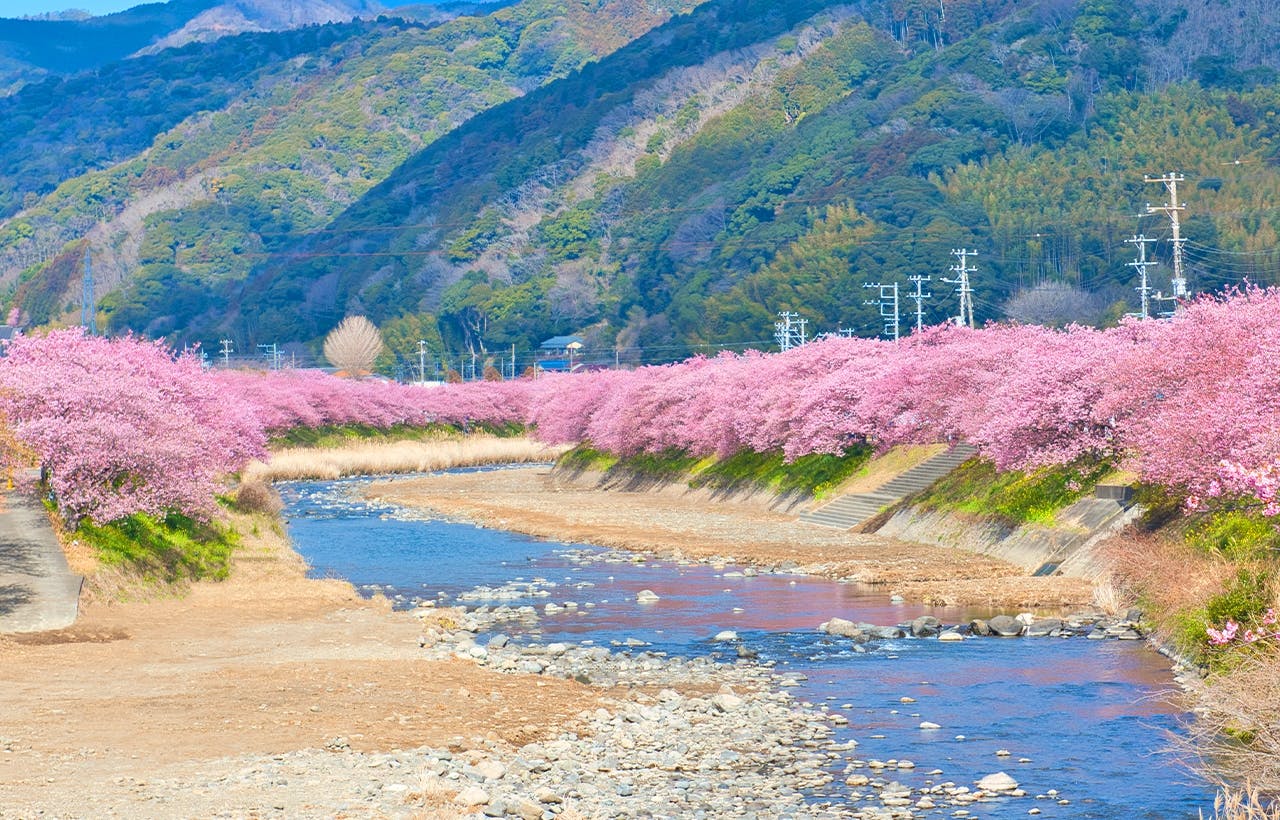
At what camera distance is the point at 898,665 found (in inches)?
1101

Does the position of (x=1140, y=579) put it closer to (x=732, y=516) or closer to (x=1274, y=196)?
(x=732, y=516)

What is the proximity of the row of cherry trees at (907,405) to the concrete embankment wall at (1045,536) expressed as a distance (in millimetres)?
1794

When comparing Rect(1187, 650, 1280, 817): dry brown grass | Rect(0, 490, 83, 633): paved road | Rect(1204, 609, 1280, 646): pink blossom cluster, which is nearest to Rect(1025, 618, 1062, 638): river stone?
Rect(1204, 609, 1280, 646): pink blossom cluster

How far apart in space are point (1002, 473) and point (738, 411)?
84.9 ft

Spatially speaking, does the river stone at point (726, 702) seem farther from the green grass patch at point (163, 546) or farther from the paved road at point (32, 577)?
the green grass patch at point (163, 546)

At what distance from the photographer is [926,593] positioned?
37.6 m

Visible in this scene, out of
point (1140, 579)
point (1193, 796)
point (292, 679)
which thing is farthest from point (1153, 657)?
point (292, 679)

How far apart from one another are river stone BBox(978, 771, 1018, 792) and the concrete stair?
36.4 meters

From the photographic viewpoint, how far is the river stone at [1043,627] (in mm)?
31109

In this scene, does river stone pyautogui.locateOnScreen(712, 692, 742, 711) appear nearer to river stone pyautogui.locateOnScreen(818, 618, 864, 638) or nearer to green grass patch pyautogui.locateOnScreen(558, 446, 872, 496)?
river stone pyautogui.locateOnScreen(818, 618, 864, 638)

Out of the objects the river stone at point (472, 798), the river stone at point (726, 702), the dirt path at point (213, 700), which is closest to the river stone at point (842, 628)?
the river stone at point (726, 702)

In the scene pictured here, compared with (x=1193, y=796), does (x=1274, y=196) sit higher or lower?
higher

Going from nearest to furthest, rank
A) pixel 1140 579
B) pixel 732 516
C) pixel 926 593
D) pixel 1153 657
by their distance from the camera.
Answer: pixel 1153 657
pixel 1140 579
pixel 926 593
pixel 732 516

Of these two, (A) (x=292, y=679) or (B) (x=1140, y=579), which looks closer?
(A) (x=292, y=679)
